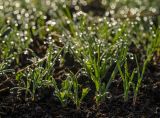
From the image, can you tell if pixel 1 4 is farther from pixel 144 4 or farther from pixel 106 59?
pixel 106 59

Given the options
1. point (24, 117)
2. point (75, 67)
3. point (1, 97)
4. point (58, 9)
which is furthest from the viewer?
point (58, 9)

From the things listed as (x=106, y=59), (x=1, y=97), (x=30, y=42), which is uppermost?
(x=30, y=42)

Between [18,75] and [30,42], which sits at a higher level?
[30,42]

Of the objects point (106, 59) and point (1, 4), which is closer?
point (106, 59)

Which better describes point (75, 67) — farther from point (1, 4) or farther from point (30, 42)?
point (1, 4)

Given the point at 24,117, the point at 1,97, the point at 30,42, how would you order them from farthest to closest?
the point at 30,42 < the point at 1,97 < the point at 24,117

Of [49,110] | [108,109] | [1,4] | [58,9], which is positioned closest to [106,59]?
[108,109]

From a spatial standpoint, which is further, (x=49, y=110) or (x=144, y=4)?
(x=144, y=4)

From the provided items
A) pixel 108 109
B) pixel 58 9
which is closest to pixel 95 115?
pixel 108 109

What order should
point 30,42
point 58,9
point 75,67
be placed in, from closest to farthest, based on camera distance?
point 75,67, point 30,42, point 58,9
